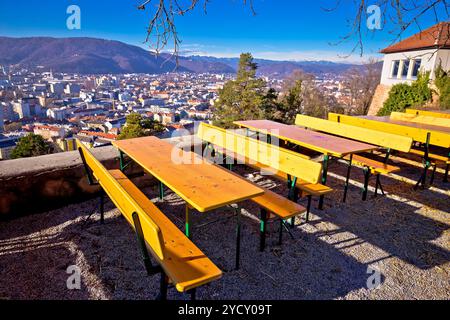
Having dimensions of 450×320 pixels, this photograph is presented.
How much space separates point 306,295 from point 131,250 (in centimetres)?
163

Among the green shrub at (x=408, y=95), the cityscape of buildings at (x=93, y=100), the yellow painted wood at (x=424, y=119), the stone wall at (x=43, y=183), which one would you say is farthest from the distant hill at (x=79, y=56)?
the stone wall at (x=43, y=183)

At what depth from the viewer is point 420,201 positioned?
4219mm

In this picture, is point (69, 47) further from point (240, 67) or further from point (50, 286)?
point (50, 286)

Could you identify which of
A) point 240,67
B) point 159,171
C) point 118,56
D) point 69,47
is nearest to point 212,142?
point 159,171

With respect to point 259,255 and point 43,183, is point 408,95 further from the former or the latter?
point 43,183

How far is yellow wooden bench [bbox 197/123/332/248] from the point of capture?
2.72 meters

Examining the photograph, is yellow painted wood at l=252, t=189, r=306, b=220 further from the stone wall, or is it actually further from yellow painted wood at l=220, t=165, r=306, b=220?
the stone wall

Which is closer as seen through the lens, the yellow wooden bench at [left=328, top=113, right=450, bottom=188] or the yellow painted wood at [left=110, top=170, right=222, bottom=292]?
the yellow painted wood at [left=110, top=170, right=222, bottom=292]

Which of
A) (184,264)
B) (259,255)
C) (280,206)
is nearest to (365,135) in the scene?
(280,206)

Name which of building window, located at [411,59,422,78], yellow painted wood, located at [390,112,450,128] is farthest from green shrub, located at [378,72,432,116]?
yellow painted wood, located at [390,112,450,128]

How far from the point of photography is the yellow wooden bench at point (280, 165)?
107 inches

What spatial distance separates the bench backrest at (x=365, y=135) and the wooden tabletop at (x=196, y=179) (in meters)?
2.56

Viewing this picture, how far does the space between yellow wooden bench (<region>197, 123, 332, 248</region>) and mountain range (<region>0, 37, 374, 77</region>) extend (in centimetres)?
4503

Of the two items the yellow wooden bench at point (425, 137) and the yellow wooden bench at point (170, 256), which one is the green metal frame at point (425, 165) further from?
the yellow wooden bench at point (170, 256)
